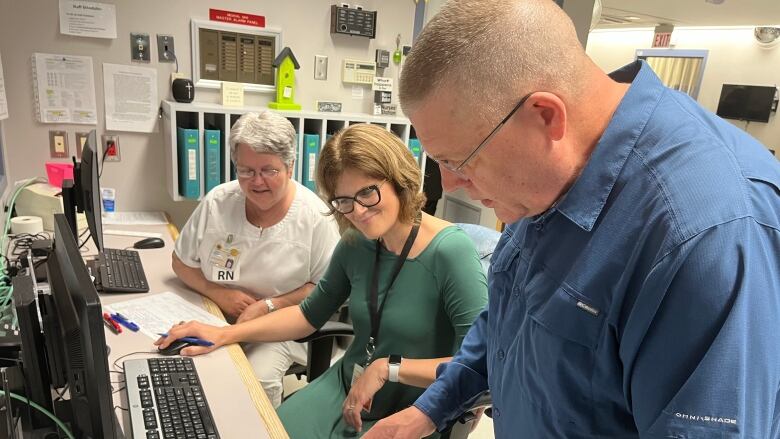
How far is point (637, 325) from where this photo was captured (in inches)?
24.7

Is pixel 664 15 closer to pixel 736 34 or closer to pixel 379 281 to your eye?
pixel 736 34

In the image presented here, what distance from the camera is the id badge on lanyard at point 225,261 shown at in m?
1.93

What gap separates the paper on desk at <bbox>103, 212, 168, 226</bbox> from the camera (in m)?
2.68

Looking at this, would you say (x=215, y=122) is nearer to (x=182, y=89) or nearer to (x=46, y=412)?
(x=182, y=89)

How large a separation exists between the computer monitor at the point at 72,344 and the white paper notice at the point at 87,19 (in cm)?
180

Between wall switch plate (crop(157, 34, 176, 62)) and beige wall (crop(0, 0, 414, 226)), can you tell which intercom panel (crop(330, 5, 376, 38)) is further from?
wall switch plate (crop(157, 34, 176, 62))

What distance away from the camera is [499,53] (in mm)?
684

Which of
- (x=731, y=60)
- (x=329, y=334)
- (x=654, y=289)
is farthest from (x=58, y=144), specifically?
(x=731, y=60)

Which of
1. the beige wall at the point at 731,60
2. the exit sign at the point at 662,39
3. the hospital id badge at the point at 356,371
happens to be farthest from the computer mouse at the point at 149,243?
the exit sign at the point at 662,39

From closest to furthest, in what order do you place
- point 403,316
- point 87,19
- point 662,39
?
point 403,316
point 87,19
point 662,39

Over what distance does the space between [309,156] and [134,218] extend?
0.99 m

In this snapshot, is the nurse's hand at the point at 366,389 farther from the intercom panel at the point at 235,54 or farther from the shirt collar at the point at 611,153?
the intercom panel at the point at 235,54

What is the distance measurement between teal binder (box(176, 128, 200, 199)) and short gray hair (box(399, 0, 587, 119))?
220 centimetres

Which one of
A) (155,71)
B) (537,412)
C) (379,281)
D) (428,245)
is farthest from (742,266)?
(155,71)
